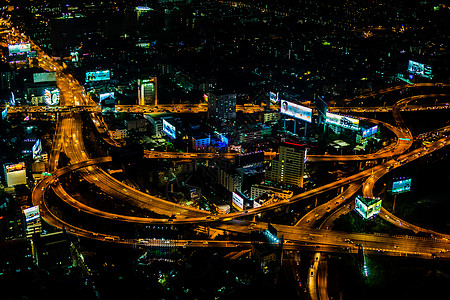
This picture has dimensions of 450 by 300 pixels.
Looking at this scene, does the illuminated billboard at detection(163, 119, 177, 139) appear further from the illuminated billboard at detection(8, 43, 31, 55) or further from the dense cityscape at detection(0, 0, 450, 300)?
the illuminated billboard at detection(8, 43, 31, 55)

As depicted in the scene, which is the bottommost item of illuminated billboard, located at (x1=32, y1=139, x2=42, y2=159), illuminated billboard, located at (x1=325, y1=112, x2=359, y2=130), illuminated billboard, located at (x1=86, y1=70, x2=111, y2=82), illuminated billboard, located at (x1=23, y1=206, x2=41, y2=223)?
illuminated billboard, located at (x1=23, y1=206, x2=41, y2=223)

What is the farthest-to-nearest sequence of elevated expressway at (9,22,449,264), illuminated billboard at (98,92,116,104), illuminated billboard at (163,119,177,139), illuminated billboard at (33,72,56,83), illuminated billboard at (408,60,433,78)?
illuminated billboard at (408,60,433,78), illuminated billboard at (33,72,56,83), illuminated billboard at (98,92,116,104), illuminated billboard at (163,119,177,139), elevated expressway at (9,22,449,264)

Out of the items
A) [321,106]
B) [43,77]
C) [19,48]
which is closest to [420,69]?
[321,106]

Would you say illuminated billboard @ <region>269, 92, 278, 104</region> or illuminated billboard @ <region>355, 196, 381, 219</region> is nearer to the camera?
illuminated billboard @ <region>355, 196, 381, 219</region>

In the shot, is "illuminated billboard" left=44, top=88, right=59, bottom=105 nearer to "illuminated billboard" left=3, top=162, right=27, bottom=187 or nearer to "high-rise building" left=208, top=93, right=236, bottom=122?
"high-rise building" left=208, top=93, right=236, bottom=122

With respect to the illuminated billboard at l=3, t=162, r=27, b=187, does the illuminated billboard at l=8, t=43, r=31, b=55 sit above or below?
above

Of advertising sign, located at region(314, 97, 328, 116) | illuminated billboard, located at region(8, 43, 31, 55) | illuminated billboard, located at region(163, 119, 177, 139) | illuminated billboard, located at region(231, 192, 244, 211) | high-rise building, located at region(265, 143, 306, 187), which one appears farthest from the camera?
illuminated billboard, located at region(8, 43, 31, 55)

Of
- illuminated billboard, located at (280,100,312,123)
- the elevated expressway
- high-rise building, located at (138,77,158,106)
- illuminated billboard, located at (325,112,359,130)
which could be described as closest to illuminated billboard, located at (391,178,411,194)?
the elevated expressway

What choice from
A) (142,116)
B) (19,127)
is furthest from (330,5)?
(19,127)
